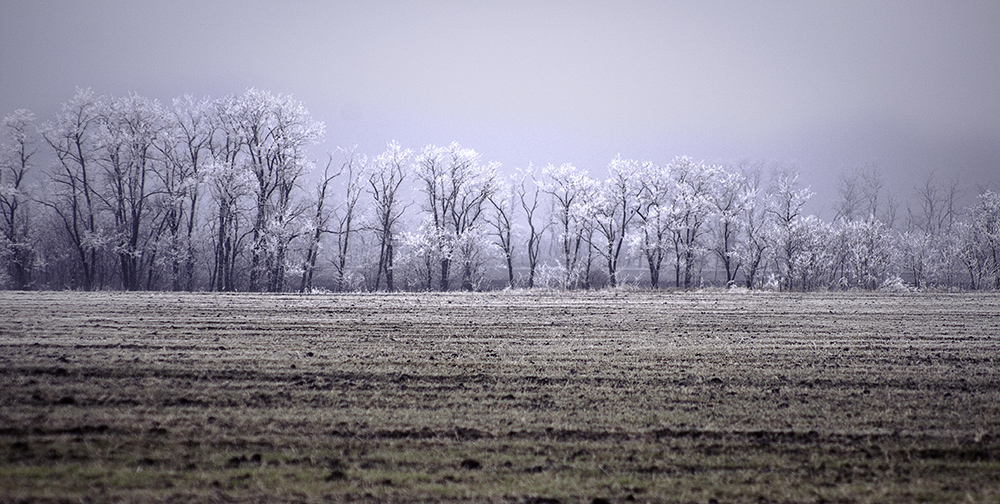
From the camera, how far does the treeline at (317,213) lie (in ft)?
125

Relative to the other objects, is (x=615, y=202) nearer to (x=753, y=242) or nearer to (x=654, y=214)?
(x=654, y=214)

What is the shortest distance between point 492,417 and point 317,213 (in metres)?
39.6

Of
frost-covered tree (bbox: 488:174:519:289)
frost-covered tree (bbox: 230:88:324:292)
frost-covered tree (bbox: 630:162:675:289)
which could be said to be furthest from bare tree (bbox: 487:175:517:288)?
frost-covered tree (bbox: 230:88:324:292)

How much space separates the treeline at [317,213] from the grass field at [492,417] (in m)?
28.7

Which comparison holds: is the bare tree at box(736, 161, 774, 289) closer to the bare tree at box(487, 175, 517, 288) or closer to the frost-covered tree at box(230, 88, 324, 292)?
the bare tree at box(487, 175, 517, 288)

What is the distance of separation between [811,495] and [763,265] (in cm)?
4807

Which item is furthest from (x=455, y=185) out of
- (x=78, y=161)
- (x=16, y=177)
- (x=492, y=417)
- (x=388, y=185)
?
(x=492, y=417)

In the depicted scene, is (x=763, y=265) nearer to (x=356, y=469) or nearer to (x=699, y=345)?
(x=699, y=345)

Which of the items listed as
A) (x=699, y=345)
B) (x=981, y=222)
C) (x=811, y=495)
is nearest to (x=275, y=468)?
(x=811, y=495)

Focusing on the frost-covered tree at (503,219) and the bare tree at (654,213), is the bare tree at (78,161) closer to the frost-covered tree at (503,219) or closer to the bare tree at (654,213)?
the frost-covered tree at (503,219)

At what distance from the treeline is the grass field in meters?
28.7

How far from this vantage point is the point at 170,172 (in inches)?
1617

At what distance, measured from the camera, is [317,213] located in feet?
143

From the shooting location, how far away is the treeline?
38219 millimetres
